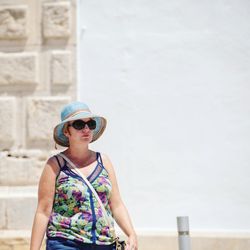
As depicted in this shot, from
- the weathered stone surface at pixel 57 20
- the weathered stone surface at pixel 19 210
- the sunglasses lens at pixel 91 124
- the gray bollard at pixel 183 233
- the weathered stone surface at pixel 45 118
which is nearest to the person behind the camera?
the sunglasses lens at pixel 91 124

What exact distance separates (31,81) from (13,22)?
1.94 ft

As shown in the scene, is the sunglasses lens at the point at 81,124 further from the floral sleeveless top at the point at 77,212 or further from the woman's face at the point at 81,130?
the floral sleeveless top at the point at 77,212

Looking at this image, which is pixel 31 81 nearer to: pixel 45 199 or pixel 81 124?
pixel 81 124

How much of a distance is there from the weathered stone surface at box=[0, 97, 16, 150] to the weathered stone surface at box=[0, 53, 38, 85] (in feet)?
0.66

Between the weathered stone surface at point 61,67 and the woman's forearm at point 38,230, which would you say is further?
the weathered stone surface at point 61,67

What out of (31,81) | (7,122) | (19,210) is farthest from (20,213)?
(31,81)

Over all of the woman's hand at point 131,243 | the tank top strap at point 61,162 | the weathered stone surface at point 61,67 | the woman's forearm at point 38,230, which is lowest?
the woman's hand at point 131,243

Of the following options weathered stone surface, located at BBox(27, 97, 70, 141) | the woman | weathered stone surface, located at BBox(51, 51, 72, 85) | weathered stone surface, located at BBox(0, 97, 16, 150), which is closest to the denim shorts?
the woman

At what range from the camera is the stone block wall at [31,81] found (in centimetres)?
522

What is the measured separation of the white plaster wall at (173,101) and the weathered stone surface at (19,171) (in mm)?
605

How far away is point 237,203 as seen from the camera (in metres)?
5.12

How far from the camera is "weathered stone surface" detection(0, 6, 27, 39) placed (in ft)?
17.6

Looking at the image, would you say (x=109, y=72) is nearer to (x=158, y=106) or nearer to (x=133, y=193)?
(x=158, y=106)

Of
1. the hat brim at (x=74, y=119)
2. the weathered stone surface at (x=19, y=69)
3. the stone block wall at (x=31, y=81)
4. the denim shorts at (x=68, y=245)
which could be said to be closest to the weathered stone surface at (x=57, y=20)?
the stone block wall at (x=31, y=81)
